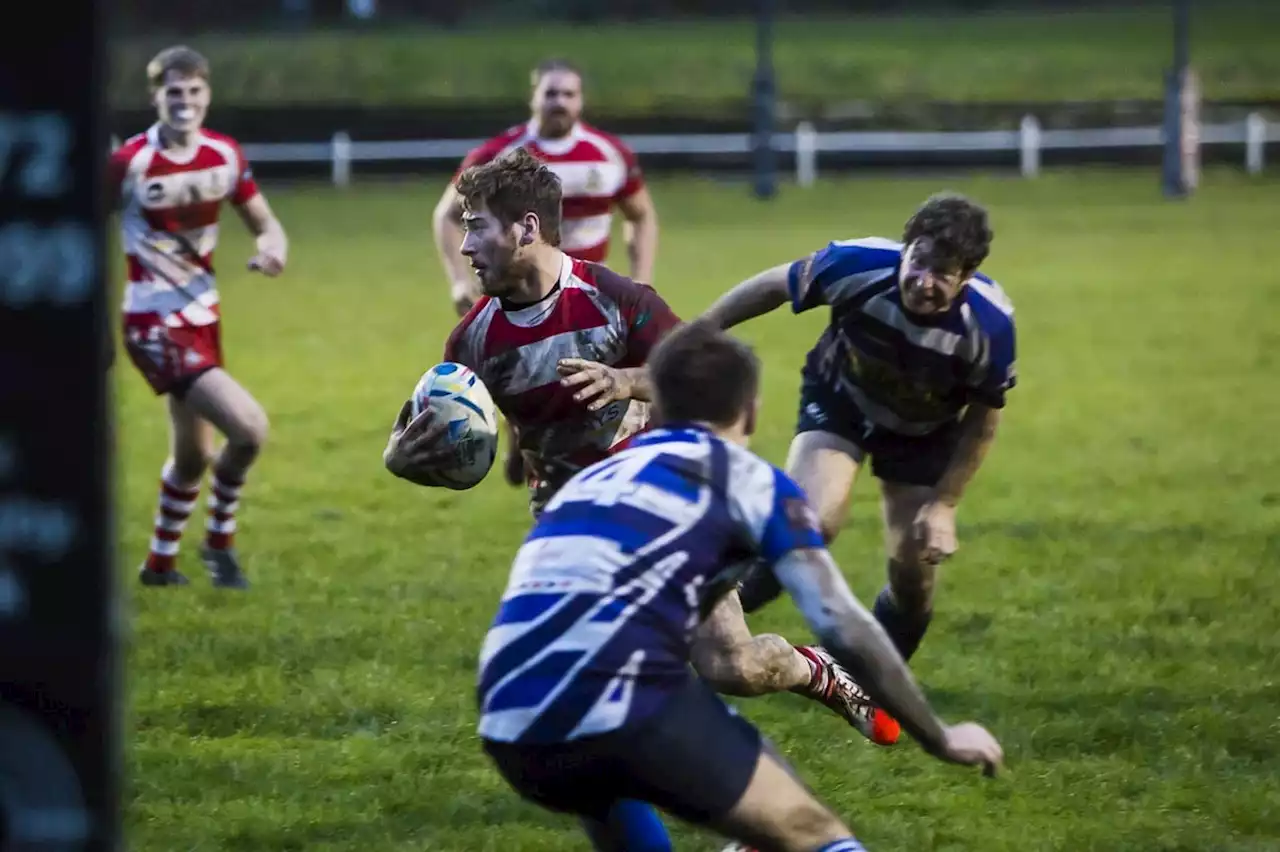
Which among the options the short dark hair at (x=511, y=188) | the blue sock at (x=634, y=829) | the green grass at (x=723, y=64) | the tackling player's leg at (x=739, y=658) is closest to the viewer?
the blue sock at (x=634, y=829)

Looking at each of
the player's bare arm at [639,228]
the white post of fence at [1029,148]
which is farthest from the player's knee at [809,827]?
the white post of fence at [1029,148]

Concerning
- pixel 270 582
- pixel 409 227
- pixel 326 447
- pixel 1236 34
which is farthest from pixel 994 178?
pixel 270 582

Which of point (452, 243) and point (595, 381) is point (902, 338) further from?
point (452, 243)

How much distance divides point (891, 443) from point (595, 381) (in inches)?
62.8

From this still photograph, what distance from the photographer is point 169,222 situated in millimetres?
8203

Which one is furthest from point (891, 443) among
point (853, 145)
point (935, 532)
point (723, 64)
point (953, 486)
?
point (723, 64)

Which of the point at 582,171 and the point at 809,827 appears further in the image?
the point at 582,171

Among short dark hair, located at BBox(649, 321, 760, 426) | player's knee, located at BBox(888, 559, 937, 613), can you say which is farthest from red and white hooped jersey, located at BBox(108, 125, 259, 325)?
short dark hair, located at BBox(649, 321, 760, 426)

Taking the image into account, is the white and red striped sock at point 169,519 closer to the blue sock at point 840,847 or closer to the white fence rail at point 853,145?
the blue sock at point 840,847

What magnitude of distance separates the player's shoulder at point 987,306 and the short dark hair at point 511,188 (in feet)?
4.88

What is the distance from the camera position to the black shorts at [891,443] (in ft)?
20.3

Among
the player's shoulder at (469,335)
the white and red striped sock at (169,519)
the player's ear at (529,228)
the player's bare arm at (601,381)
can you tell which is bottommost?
the white and red striped sock at (169,519)

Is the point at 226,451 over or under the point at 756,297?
under

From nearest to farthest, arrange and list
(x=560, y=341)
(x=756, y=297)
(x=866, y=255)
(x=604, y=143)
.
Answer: (x=560, y=341) → (x=756, y=297) → (x=866, y=255) → (x=604, y=143)
